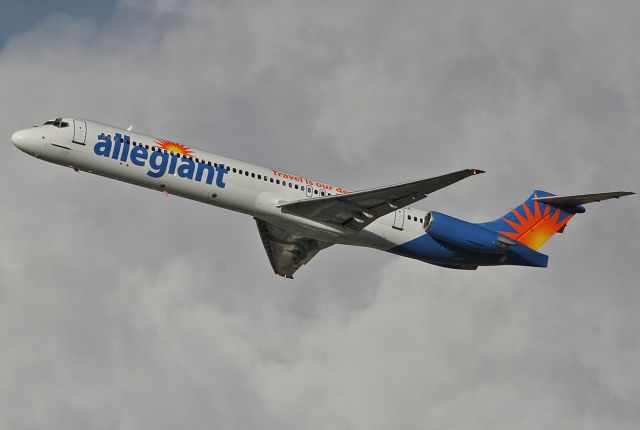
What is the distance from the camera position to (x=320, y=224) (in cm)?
4228

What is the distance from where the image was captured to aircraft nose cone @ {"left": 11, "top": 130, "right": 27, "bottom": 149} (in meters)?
39.9

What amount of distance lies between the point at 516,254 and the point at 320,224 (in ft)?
30.3

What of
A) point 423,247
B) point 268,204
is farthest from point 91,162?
point 423,247

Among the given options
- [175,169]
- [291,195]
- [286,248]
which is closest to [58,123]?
[175,169]

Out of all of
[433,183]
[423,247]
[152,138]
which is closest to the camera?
[433,183]

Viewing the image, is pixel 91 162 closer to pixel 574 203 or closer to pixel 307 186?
pixel 307 186

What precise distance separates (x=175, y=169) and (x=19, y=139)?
5878 millimetres

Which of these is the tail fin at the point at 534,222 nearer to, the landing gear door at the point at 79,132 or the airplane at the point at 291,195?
the airplane at the point at 291,195

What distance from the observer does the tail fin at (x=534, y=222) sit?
153 ft

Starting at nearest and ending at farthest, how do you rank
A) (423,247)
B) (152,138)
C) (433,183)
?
(433,183) < (152,138) < (423,247)

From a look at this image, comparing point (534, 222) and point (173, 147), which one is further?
point (534, 222)

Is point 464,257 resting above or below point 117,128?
below

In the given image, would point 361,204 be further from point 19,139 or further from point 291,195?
point 19,139

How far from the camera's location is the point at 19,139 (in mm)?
39938
